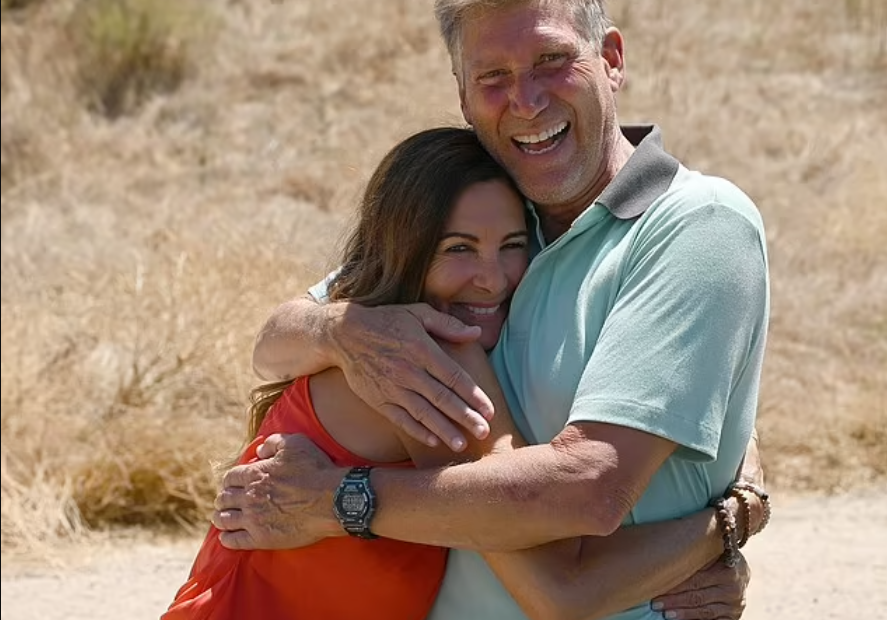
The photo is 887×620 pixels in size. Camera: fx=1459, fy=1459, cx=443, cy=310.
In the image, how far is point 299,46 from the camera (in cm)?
1174

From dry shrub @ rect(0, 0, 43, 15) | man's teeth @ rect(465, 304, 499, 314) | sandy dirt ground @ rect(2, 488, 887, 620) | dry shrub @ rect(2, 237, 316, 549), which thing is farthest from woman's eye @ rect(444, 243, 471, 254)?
dry shrub @ rect(0, 0, 43, 15)

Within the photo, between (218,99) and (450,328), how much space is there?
8783mm

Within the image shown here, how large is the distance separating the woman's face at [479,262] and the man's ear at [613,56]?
0.35 meters

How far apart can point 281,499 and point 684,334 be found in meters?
0.81

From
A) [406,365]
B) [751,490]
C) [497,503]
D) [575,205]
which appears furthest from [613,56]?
[497,503]

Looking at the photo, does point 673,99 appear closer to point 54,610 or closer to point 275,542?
point 54,610

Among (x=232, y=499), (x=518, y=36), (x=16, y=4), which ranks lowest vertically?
(x=16, y=4)

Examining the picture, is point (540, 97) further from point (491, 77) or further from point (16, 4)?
point (16, 4)

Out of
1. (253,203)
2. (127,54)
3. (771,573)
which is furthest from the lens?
(127,54)

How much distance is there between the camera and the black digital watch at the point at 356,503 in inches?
100

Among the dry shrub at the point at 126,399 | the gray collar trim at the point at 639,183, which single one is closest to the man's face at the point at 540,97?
the gray collar trim at the point at 639,183

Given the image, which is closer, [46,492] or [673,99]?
[46,492]

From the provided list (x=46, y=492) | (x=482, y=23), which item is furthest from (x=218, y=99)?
(x=482, y=23)

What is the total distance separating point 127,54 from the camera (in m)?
11.3
